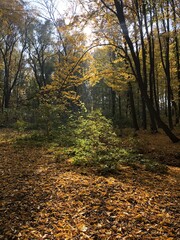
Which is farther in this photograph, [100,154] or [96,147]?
[96,147]

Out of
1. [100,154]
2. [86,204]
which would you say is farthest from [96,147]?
[86,204]

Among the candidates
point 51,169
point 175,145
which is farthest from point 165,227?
point 175,145

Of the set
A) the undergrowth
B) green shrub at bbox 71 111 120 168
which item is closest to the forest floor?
the undergrowth

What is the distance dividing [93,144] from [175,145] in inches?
154

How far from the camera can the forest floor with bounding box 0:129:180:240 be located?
2.20 m

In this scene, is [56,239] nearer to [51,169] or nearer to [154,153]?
[51,169]

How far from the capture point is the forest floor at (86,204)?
220cm

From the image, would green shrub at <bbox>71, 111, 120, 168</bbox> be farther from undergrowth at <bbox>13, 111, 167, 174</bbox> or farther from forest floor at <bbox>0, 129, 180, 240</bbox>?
forest floor at <bbox>0, 129, 180, 240</bbox>

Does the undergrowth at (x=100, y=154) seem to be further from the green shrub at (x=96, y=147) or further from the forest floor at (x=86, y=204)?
the forest floor at (x=86, y=204)

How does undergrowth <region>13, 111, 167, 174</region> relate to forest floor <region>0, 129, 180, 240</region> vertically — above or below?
above

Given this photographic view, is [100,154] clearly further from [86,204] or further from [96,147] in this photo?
[86,204]

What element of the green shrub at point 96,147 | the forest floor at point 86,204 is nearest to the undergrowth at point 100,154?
the green shrub at point 96,147

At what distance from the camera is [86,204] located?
2.79 metres

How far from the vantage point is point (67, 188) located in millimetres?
3318
